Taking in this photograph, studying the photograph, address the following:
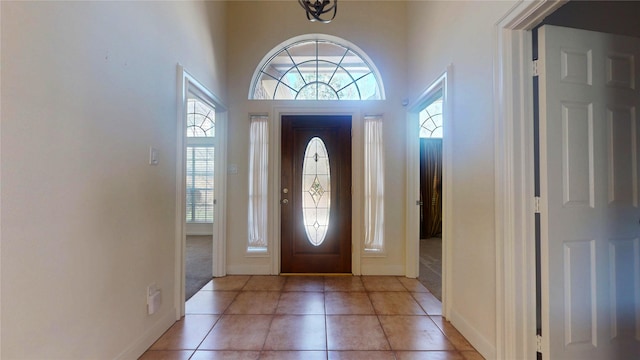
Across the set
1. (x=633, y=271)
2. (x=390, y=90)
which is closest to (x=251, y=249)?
(x=390, y=90)

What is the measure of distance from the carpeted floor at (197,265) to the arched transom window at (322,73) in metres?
2.37

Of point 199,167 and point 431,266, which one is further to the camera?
point 199,167

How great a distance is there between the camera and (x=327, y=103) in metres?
3.56

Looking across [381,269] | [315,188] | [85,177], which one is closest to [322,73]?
[315,188]

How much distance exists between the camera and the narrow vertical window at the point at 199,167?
255 inches

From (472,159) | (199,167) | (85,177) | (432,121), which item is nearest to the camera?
(85,177)

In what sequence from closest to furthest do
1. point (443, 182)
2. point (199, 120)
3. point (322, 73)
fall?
point (443, 182), point (322, 73), point (199, 120)

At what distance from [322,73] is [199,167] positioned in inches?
167

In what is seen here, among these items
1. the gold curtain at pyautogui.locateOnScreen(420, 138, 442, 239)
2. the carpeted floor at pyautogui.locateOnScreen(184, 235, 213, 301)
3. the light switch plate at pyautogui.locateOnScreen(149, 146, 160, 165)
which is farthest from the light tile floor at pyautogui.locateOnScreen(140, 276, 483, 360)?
the gold curtain at pyautogui.locateOnScreen(420, 138, 442, 239)

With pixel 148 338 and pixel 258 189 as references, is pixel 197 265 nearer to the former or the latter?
pixel 258 189

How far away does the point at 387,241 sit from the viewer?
11.7 feet

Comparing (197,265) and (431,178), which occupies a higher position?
(431,178)

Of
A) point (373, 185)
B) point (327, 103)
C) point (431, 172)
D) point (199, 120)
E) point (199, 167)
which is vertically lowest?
point (373, 185)

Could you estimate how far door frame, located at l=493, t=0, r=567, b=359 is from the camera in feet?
5.36
